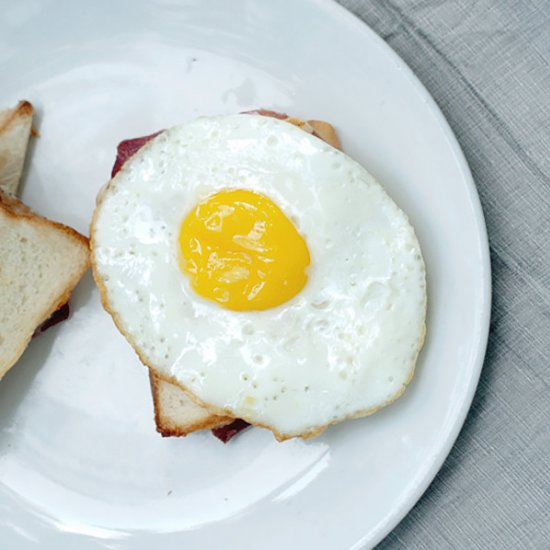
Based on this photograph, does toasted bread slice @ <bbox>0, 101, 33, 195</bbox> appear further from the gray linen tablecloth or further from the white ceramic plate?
the gray linen tablecloth

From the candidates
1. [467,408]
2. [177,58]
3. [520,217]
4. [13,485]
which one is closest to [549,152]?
[520,217]

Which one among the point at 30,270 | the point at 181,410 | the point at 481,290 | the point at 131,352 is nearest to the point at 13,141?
the point at 30,270

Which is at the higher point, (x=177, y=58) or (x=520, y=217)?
(x=520, y=217)

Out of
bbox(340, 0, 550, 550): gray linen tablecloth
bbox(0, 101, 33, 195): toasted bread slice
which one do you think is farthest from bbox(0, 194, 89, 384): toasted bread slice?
bbox(340, 0, 550, 550): gray linen tablecloth

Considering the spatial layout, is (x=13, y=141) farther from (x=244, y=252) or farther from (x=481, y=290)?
(x=481, y=290)

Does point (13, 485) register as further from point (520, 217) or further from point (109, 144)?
point (520, 217)

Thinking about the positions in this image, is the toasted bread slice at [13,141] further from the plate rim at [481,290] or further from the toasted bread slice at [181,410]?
the plate rim at [481,290]

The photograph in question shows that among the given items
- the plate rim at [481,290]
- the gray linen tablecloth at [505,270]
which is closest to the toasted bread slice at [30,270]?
the plate rim at [481,290]

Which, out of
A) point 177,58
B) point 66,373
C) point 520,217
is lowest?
point 66,373
